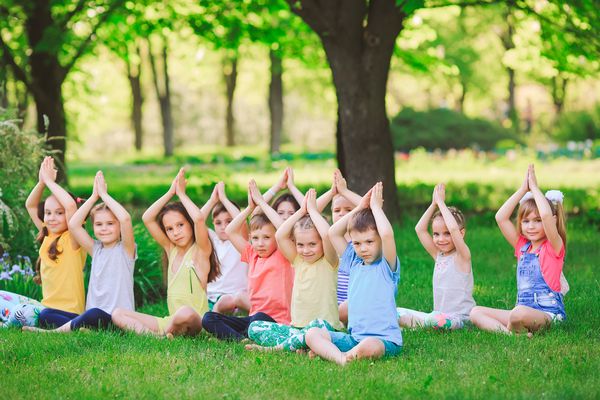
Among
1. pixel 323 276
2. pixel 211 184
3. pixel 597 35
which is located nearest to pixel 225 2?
pixel 211 184

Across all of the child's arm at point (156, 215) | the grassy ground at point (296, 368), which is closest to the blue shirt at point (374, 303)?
the grassy ground at point (296, 368)

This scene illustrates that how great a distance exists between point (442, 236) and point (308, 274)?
3.91ft

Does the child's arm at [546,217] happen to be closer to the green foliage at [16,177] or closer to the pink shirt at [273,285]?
the pink shirt at [273,285]

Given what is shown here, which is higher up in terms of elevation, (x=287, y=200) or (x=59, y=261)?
(x=287, y=200)

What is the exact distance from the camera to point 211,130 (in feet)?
162

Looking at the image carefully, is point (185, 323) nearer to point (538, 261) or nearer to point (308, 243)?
point (308, 243)

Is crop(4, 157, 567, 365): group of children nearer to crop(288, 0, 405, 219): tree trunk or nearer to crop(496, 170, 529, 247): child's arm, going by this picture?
crop(496, 170, 529, 247): child's arm

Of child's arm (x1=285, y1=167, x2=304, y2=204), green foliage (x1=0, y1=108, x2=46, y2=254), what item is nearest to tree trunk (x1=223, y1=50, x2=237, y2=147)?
green foliage (x1=0, y1=108, x2=46, y2=254)

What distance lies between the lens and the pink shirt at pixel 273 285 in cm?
664

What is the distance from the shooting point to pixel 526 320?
6254mm

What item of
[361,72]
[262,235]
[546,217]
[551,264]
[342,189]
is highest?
[361,72]

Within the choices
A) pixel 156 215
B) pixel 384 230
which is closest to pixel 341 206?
pixel 156 215

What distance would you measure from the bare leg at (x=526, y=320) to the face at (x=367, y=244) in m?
1.26

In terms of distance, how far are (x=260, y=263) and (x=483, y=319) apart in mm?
1774
